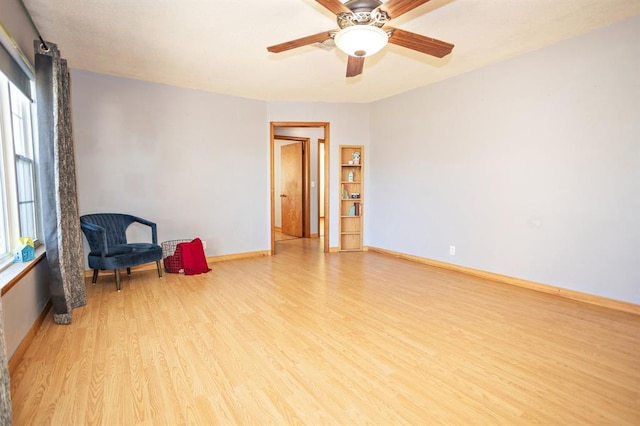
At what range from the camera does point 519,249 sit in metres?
3.54

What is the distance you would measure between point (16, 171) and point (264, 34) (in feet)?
7.72

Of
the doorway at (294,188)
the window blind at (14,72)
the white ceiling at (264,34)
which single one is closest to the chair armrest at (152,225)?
the window blind at (14,72)

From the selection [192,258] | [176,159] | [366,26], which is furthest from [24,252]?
[366,26]

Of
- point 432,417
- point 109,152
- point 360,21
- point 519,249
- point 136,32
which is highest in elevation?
point 136,32

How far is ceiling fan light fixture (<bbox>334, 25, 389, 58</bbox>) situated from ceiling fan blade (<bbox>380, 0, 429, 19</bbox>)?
12 cm

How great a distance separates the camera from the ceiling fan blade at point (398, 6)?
187 cm

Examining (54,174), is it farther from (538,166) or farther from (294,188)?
(294,188)

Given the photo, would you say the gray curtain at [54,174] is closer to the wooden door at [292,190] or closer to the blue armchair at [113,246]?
the blue armchair at [113,246]

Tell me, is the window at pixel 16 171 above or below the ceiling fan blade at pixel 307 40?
below

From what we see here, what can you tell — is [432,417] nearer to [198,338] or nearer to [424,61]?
[198,338]

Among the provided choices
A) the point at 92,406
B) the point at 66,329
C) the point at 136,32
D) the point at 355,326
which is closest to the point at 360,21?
the point at 136,32

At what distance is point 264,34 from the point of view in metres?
2.87

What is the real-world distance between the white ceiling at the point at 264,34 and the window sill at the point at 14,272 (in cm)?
195

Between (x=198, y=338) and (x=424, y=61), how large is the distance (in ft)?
11.7
